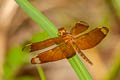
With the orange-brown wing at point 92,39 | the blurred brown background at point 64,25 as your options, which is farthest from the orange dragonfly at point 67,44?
the blurred brown background at point 64,25

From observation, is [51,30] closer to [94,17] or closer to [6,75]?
[6,75]

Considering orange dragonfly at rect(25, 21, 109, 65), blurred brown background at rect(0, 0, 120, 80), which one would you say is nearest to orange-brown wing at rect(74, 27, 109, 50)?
orange dragonfly at rect(25, 21, 109, 65)

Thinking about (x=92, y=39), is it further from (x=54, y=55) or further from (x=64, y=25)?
(x=64, y=25)

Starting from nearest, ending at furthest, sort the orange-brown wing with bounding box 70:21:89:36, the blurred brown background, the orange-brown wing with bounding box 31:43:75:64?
the orange-brown wing with bounding box 31:43:75:64 → the orange-brown wing with bounding box 70:21:89:36 → the blurred brown background

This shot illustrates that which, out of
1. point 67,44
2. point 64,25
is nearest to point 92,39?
point 67,44

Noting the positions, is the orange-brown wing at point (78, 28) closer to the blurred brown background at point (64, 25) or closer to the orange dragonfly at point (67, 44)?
the orange dragonfly at point (67, 44)

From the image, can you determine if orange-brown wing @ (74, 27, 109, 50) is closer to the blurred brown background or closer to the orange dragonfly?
the orange dragonfly
